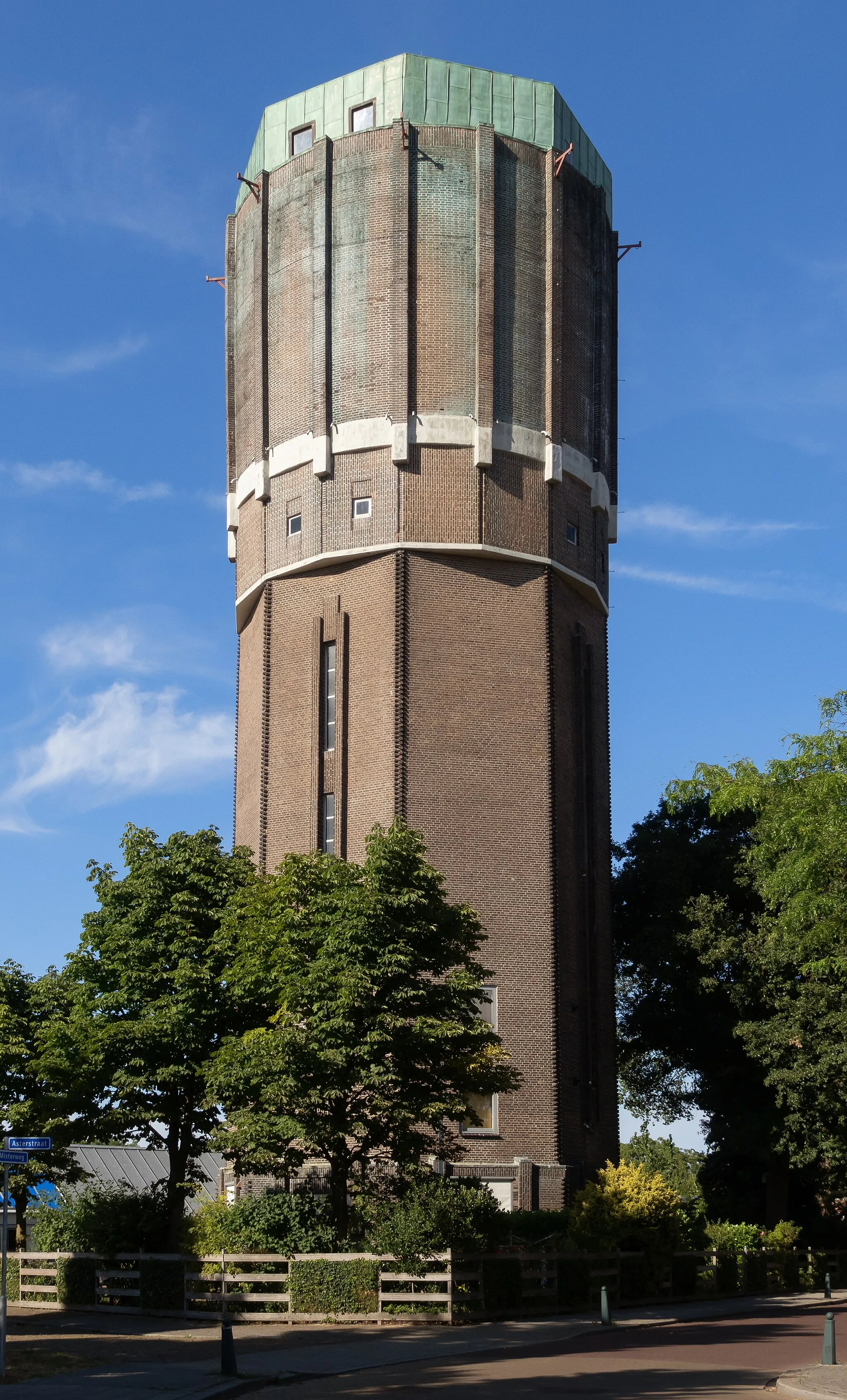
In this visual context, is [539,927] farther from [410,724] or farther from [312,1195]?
[312,1195]

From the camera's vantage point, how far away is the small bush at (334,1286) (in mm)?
30328

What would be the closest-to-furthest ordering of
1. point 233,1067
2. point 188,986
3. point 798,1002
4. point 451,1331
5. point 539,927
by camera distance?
point 451,1331
point 233,1067
point 188,986
point 539,927
point 798,1002

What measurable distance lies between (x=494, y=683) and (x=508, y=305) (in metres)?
12.3

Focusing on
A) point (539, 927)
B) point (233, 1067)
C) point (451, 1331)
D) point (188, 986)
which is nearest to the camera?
point (451, 1331)

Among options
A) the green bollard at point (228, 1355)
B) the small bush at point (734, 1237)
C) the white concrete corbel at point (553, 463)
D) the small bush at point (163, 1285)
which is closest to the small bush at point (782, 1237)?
the small bush at point (734, 1237)

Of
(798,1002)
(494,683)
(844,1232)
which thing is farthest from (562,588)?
(844,1232)

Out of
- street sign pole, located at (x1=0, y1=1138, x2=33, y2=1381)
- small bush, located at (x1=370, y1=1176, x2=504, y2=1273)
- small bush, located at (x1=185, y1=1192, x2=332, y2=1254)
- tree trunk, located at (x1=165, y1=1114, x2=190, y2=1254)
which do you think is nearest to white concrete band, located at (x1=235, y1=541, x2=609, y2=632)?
tree trunk, located at (x1=165, y1=1114, x2=190, y2=1254)

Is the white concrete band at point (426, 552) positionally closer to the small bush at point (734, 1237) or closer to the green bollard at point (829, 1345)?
the small bush at point (734, 1237)

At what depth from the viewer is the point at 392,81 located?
5197 centimetres

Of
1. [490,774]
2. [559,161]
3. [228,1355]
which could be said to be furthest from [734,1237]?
[559,161]

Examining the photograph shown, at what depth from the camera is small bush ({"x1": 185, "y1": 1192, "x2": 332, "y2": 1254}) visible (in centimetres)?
3284

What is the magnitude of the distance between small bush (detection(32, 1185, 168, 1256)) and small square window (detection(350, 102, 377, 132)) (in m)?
33.7

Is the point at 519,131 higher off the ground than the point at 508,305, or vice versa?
the point at 519,131

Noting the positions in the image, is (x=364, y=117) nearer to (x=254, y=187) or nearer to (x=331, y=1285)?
(x=254, y=187)
